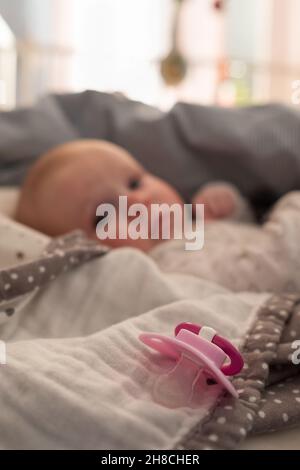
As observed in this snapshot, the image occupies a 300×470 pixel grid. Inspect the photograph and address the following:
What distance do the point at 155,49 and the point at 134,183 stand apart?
718mm

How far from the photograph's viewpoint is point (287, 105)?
87 cm

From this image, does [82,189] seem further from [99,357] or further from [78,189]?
[99,357]

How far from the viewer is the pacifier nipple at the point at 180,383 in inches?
12.9

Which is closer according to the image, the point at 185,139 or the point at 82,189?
the point at 82,189

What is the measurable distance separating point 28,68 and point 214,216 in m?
0.70

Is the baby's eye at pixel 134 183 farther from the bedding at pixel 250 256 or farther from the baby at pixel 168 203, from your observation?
the bedding at pixel 250 256

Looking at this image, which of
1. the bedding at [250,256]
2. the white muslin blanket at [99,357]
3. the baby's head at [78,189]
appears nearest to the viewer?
the white muslin blanket at [99,357]

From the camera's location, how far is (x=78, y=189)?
78 centimetres

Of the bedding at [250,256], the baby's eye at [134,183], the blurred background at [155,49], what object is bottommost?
the bedding at [250,256]

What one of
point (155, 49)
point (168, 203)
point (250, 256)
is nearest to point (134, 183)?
point (168, 203)

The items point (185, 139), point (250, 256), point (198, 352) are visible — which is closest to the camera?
point (198, 352)

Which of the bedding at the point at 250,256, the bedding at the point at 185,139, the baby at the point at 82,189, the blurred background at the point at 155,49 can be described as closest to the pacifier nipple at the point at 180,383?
the bedding at the point at 250,256

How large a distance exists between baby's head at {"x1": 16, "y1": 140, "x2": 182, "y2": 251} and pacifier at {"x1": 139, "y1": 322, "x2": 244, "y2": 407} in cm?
42
